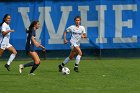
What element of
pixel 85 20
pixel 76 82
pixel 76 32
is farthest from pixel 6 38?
pixel 85 20

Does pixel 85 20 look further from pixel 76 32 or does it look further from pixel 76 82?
pixel 76 82

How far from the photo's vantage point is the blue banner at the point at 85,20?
24.0 meters

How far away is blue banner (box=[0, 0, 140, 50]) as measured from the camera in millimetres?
23969

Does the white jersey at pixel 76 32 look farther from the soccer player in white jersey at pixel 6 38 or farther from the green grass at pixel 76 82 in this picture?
the soccer player in white jersey at pixel 6 38

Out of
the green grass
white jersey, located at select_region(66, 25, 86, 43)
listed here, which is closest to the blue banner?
white jersey, located at select_region(66, 25, 86, 43)

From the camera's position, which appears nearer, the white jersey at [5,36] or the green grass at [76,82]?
the green grass at [76,82]

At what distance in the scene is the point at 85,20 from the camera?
78.8ft

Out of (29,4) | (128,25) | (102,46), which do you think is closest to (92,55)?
(102,46)

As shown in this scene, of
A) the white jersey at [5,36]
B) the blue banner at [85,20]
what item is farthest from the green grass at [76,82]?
the blue banner at [85,20]

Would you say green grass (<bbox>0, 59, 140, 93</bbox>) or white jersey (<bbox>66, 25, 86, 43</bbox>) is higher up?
white jersey (<bbox>66, 25, 86, 43</bbox>)

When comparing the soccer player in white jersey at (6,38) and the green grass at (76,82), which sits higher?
the soccer player in white jersey at (6,38)

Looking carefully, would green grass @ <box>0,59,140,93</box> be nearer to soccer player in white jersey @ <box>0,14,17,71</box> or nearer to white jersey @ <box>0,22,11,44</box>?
soccer player in white jersey @ <box>0,14,17,71</box>

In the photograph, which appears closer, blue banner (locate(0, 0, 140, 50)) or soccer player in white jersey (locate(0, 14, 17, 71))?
soccer player in white jersey (locate(0, 14, 17, 71))

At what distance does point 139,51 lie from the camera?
Answer: 79.7ft
